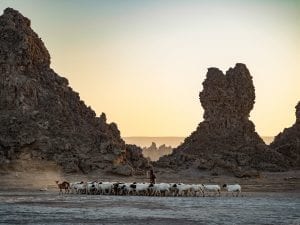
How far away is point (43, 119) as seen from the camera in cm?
7188

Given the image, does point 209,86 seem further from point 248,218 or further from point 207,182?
point 248,218

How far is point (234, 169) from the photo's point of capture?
260ft

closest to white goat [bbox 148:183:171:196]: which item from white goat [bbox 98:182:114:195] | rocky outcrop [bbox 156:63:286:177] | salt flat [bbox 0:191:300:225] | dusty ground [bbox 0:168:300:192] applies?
white goat [bbox 98:182:114:195]

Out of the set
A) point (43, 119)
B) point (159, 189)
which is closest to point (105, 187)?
point (159, 189)

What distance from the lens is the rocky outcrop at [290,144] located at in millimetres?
94481

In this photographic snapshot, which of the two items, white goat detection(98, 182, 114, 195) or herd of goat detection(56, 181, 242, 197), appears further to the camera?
white goat detection(98, 182, 114, 195)

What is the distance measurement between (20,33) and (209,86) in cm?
3934

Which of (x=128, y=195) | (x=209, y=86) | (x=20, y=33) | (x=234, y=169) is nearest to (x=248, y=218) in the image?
(x=128, y=195)

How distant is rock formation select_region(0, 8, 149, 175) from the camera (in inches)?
2680

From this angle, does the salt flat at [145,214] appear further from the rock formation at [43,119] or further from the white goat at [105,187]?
the rock formation at [43,119]

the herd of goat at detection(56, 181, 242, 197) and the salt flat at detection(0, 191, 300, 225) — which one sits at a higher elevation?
the herd of goat at detection(56, 181, 242, 197)

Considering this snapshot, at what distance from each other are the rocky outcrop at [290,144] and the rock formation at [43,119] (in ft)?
98.5

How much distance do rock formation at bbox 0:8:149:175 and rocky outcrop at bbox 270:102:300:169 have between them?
30.0 m

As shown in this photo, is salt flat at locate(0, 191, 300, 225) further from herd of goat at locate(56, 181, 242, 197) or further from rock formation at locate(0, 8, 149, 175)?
rock formation at locate(0, 8, 149, 175)
